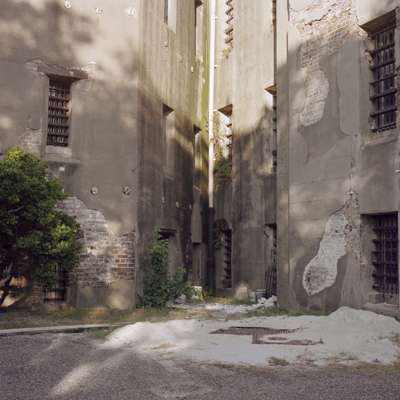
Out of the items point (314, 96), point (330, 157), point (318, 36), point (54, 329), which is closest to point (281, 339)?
point (54, 329)

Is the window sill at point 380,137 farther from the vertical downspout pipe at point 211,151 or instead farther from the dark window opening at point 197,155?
the dark window opening at point 197,155

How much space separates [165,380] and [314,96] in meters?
7.83

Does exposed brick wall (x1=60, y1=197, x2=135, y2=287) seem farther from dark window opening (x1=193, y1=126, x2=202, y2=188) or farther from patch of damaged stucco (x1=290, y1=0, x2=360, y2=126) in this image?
patch of damaged stucco (x1=290, y1=0, x2=360, y2=126)

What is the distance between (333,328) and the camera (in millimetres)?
9734

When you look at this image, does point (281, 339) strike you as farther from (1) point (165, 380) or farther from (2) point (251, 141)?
(2) point (251, 141)

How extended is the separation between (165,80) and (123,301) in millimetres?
6069

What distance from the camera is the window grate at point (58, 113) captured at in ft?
45.5

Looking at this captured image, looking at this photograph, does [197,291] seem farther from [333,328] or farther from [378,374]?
[378,374]

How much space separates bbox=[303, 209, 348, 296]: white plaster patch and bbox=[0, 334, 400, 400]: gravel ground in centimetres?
442

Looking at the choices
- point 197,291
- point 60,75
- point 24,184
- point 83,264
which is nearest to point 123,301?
point 83,264

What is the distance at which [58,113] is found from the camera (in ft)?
45.9

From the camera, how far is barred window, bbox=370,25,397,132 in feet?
36.3

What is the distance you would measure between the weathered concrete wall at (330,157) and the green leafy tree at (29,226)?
4.96m

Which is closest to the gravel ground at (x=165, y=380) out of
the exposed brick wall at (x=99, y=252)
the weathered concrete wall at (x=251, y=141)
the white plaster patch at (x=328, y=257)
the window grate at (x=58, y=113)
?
the white plaster patch at (x=328, y=257)
